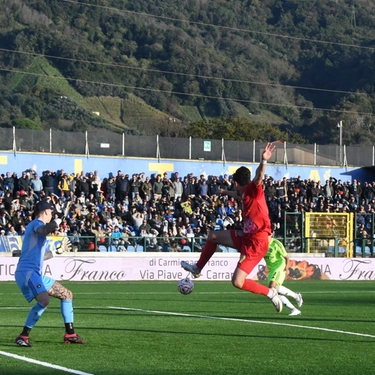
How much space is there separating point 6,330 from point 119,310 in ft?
15.3

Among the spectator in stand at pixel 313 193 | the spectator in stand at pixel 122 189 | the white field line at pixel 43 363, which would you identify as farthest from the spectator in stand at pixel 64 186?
the white field line at pixel 43 363

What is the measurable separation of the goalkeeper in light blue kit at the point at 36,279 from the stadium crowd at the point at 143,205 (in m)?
20.5

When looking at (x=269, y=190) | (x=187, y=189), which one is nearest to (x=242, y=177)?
(x=187, y=189)

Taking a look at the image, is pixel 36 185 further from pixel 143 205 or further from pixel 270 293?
pixel 270 293

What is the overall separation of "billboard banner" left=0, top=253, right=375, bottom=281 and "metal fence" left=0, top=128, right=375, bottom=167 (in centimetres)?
1402

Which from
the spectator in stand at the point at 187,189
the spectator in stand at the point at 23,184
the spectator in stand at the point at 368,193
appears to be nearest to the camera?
the spectator in stand at the point at 23,184

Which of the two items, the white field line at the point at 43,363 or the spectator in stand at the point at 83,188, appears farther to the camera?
the spectator in stand at the point at 83,188

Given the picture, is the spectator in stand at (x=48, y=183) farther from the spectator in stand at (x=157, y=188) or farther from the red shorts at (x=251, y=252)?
the red shorts at (x=251, y=252)

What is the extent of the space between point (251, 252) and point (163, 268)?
19836 millimetres

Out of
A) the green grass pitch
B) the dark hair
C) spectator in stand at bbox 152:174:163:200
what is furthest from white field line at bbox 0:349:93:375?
spectator in stand at bbox 152:174:163:200

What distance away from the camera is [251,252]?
13422 mm

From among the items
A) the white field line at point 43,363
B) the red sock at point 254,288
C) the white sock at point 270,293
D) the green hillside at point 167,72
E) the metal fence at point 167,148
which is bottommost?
the white field line at point 43,363

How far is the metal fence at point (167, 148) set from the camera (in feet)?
152

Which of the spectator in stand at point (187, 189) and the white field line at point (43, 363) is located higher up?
the spectator in stand at point (187, 189)
